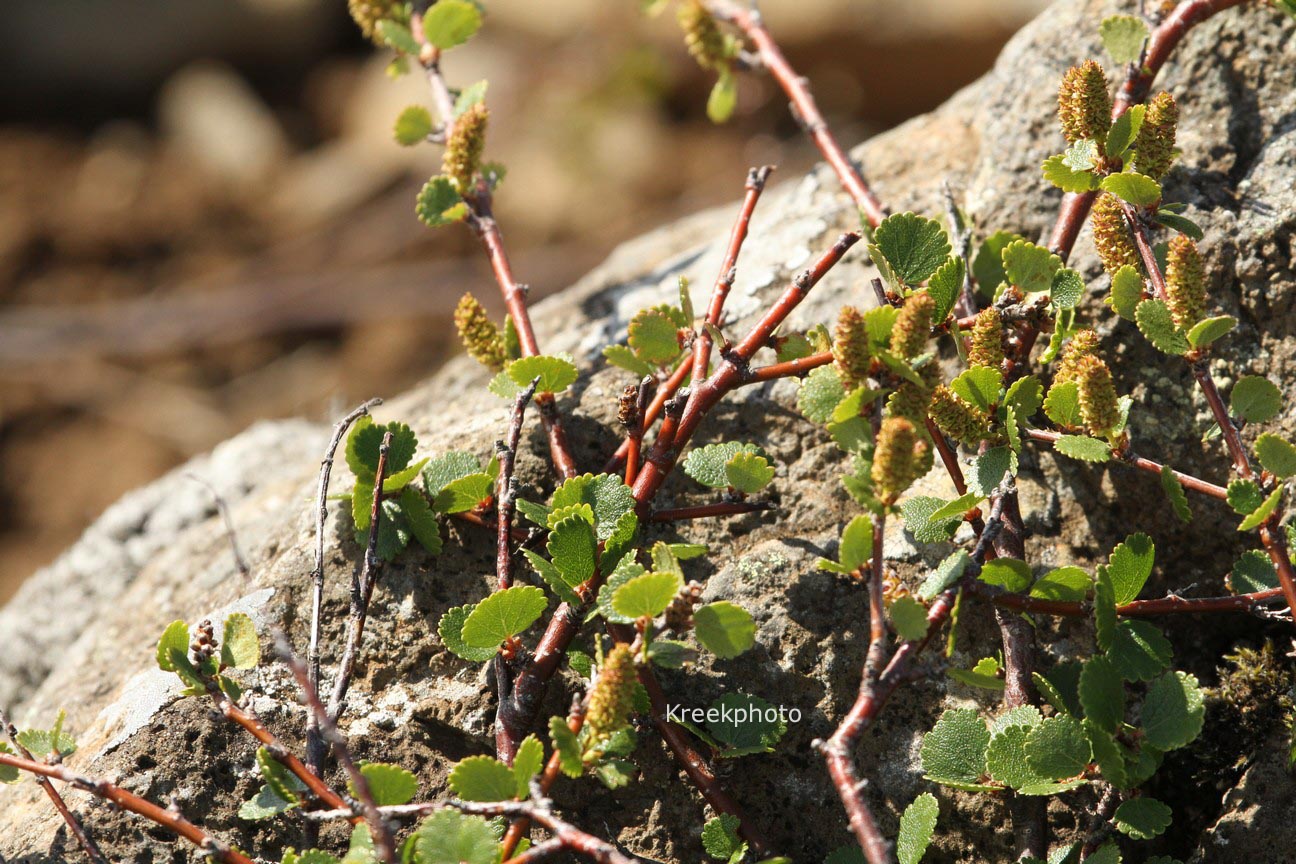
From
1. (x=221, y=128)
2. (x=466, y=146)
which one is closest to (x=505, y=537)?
(x=466, y=146)

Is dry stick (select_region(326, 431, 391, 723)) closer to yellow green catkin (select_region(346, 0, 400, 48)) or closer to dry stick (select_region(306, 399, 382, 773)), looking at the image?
dry stick (select_region(306, 399, 382, 773))

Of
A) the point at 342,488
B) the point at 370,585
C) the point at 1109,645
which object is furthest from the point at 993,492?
the point at 342,488

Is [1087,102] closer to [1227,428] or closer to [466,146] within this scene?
[1227,428]

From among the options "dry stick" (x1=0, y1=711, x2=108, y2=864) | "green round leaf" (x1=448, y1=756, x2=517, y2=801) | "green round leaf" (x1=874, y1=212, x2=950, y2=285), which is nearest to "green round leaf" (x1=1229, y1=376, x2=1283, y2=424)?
"green round leaf" (x1=874, y1=212, x2=950, y2=285)

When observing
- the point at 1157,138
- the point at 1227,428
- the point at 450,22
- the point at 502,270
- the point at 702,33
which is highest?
the point at 450,22

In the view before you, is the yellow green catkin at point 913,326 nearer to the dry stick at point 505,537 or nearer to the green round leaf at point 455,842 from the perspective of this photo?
the dry stick at point 505,537

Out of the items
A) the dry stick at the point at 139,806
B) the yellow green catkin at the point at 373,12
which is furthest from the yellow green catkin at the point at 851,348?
the yellow green catkin at the point at 373,12
